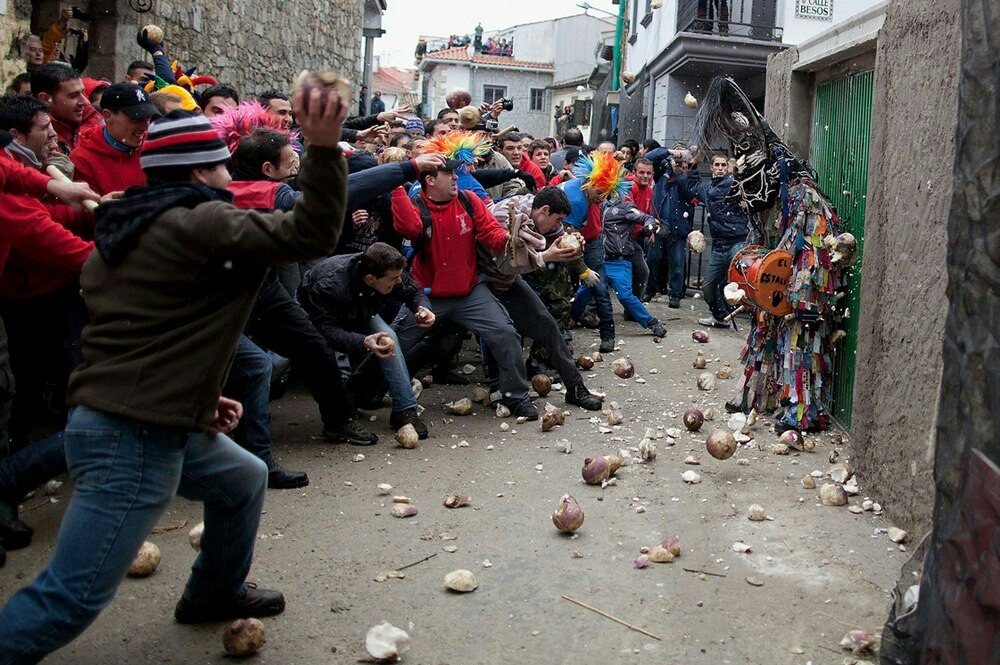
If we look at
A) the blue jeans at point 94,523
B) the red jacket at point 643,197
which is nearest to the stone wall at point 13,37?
the blue jeans at point 94,523

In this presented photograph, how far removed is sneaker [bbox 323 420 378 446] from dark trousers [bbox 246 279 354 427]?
209 millimetres

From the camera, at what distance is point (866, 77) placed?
623 centimetres

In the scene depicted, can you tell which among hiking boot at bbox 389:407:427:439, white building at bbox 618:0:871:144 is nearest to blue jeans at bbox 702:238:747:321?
hiking boot at bbox 389:407:427:439

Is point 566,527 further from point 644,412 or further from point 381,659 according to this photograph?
point 644,412

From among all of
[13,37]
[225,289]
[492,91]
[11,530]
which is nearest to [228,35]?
[13,37]

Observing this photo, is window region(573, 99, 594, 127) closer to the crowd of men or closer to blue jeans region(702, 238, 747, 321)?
blue jeans region(702, 238, 747, 321)

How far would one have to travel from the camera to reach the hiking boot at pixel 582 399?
7.34 metres

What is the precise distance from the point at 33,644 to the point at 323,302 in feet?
11.6

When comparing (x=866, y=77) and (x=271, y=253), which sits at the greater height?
(x=866, y=77)

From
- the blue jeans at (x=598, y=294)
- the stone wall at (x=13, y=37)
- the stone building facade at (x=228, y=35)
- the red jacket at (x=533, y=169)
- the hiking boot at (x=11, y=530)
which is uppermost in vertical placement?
the stone building facade at (x=228, y=35)

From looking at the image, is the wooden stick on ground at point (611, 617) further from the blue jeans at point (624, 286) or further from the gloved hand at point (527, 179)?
the blue jeans at point (624, 286)

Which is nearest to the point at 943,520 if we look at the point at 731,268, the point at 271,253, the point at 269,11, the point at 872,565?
the point at 271,253

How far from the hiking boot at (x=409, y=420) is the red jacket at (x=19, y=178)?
2674mm

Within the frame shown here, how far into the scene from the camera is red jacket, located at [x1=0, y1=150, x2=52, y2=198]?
4.55 m
